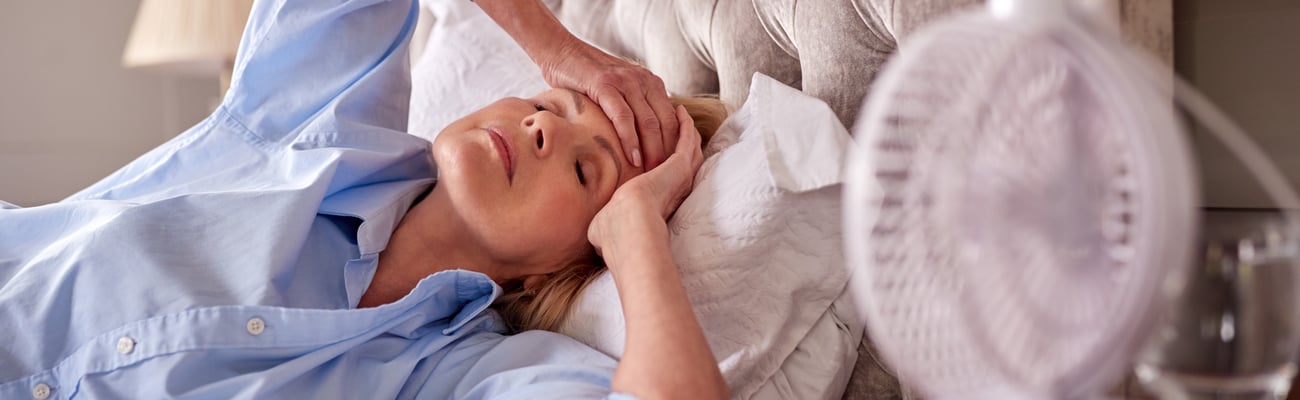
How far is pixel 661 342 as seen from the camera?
0.76 meters

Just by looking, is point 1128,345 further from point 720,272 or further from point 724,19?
point 724,19

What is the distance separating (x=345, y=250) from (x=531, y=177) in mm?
252

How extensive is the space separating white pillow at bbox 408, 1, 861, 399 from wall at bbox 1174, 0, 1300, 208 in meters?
0.32

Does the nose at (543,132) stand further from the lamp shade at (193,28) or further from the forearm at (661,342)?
the lamp shade at (193,28)

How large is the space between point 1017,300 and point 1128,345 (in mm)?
51

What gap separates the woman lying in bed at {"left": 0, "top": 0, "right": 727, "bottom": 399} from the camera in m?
0.89

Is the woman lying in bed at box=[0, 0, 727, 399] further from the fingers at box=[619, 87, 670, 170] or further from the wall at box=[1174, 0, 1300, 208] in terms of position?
the wall at box=[1174, 0, 1300, 208]

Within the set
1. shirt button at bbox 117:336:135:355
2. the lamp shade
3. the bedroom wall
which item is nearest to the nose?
shirt button at bbox 117:336:135:355

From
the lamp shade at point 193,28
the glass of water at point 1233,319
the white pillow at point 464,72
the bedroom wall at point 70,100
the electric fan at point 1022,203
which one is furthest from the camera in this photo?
the bedroom wall at point 70,100

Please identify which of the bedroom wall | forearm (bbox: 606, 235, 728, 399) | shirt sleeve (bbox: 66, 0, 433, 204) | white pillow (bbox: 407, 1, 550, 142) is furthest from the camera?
the bedroom wall

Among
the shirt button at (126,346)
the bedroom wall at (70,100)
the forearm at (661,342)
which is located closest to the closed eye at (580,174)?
the forearm at (661,342)

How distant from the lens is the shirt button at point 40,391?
888 mm

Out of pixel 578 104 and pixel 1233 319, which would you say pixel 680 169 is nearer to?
pixel 578 104

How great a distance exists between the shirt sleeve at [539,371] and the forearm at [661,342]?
33 millimetres
